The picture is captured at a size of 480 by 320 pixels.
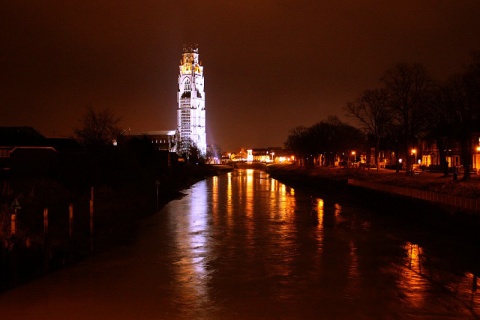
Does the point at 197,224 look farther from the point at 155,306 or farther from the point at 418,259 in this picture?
the point at 155,306

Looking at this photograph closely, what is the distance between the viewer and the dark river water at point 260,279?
12.0 meters

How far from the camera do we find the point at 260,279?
1516 centimetres

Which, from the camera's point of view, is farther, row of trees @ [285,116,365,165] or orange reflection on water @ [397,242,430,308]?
row of trees @ [285,116,365,165]

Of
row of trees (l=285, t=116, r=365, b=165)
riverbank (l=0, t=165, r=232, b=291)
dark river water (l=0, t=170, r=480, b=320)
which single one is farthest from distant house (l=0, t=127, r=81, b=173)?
row of trees (l=285, t=116, r=365, b=165)

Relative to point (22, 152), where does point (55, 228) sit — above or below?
below

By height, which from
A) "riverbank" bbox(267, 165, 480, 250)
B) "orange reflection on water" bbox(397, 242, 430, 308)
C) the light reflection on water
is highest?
"riverbank" bbox(267, 165, 480, 250)

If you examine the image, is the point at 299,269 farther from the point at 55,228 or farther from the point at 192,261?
the point at 55,228

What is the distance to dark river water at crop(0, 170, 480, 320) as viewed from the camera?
12.0 metres

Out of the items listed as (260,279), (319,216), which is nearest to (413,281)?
(260,279)

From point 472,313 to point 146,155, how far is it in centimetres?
5483

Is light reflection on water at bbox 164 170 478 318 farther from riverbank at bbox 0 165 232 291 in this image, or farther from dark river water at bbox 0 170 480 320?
riverbank at bbox 0 165 232 291

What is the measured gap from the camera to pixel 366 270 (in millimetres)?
16531

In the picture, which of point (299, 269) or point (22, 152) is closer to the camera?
point (299, 269)

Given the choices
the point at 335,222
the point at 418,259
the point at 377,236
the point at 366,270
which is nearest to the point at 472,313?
the point at 366,270
